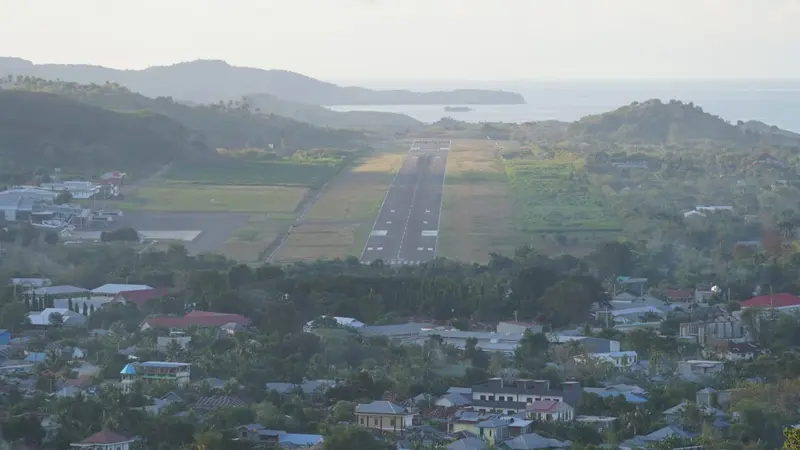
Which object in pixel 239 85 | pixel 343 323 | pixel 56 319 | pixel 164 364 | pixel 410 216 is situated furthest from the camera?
pixel 239 85

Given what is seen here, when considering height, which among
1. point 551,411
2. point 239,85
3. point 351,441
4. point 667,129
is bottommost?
point 239,85

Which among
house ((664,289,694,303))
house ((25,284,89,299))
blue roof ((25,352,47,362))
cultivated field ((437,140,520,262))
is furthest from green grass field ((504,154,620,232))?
blue roof ((25,352,47,362))

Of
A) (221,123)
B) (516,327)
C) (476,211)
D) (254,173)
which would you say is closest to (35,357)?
(516,327)

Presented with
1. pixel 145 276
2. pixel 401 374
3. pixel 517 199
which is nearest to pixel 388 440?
pixel 401 374

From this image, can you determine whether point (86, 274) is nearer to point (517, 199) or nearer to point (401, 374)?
point (401, 374)

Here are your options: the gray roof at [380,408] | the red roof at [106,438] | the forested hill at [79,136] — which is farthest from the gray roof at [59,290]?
the forested hill at [79,136]

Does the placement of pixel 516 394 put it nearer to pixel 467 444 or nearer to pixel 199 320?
pixel 467 444
